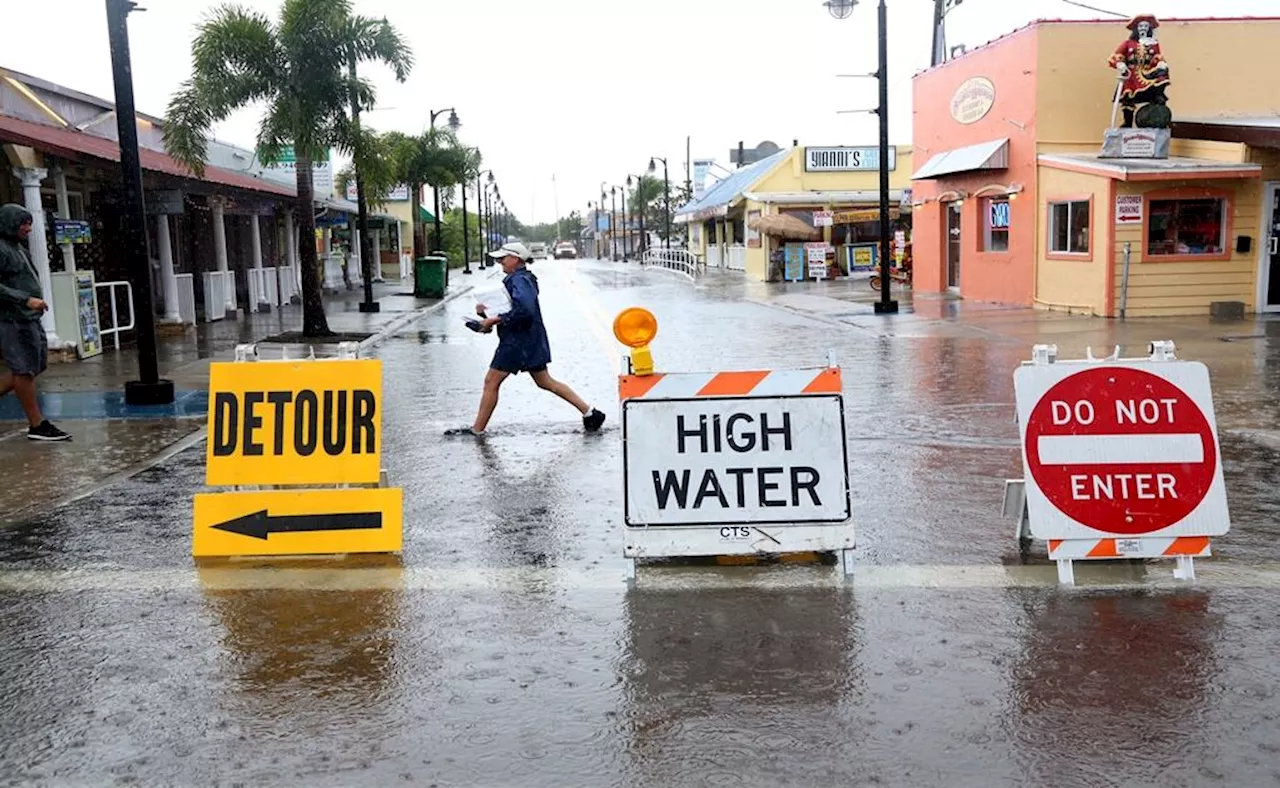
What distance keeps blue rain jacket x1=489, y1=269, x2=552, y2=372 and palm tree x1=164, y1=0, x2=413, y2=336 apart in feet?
32.9

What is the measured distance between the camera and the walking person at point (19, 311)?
8.81 metres

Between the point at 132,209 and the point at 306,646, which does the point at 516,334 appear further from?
the point at 306,646

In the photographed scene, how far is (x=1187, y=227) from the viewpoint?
777 inches

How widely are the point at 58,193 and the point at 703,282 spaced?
2570 centimetres

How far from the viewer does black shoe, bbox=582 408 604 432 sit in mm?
9664

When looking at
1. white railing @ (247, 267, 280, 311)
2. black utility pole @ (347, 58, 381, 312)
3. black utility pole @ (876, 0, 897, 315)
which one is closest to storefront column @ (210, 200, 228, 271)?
black utility pole @ (347, 58, 381, 312)

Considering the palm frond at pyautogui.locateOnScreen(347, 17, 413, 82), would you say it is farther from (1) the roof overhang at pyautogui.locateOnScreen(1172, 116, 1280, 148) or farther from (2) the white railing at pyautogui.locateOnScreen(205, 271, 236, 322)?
(1) the roof overhang at pyautogui.locateOnScreen(1172, 116, 1280, 148)

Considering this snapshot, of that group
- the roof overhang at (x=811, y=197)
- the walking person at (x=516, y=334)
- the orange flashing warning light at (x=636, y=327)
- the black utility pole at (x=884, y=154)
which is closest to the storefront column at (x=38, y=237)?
the walking person at (x=516, y=334)

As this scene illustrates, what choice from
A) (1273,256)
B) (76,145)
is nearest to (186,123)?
(76,145)

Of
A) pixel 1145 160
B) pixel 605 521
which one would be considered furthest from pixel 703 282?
pixel 605 521


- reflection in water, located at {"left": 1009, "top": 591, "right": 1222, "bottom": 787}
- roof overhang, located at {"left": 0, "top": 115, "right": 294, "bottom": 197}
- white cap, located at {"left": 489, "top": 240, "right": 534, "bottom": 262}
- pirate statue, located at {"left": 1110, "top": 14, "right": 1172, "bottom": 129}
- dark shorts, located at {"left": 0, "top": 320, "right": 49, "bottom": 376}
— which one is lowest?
reflection in water, located at {"left": 1009, "top": 591, "right": 1222, "bottom": 787}

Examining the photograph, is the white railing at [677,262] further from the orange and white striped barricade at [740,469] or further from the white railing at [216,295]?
the orange and white striped barricade at [740,469]

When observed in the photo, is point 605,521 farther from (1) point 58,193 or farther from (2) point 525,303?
(1) point 58,193

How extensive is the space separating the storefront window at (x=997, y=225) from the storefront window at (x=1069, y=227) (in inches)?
65.6
